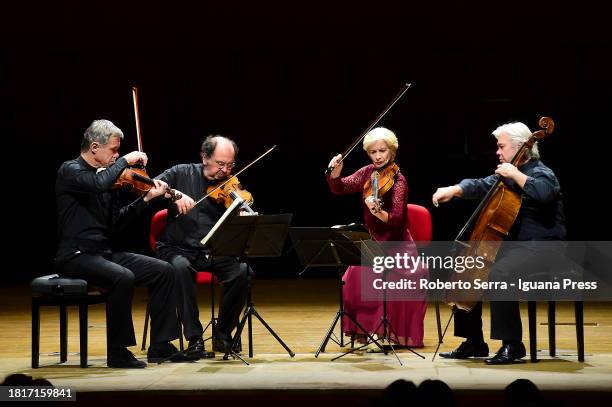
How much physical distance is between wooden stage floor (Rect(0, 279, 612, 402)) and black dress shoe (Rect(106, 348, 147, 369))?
0.14 feet

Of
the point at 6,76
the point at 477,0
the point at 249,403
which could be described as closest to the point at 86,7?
the point at 6,76

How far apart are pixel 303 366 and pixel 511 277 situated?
3.53 ft

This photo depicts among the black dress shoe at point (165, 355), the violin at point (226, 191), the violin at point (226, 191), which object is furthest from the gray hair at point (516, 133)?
the black dress shoe at point (165, 355)

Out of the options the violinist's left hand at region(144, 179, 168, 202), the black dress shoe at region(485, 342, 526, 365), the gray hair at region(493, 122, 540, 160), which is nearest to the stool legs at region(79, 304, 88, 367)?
the violinist's left hand at region(144, 179, 168, 202)

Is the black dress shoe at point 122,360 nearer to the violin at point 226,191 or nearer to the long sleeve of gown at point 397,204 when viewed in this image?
the violin at point 226,191

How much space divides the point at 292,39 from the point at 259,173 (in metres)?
1.21

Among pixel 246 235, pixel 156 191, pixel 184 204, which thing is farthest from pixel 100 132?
pixel 246 235

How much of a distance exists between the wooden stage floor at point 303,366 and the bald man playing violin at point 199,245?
0.28 meters

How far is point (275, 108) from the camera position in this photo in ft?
24.0

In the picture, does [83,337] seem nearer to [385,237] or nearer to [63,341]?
[63,341]

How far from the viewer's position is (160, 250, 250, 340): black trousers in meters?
4.42

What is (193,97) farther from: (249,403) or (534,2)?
(249,403)

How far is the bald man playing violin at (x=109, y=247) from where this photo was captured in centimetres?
409

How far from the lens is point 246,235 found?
4066 millimetres
